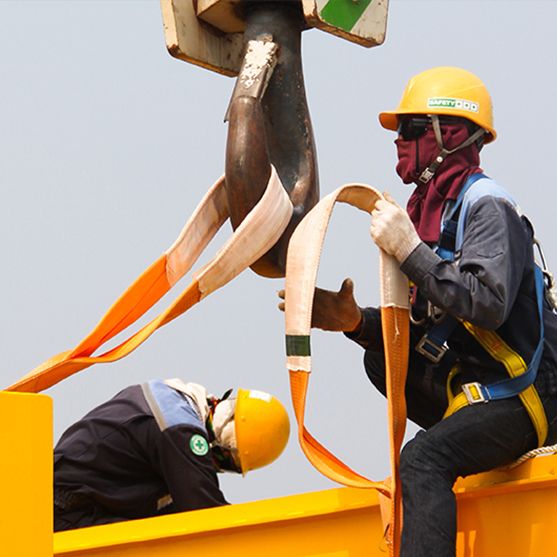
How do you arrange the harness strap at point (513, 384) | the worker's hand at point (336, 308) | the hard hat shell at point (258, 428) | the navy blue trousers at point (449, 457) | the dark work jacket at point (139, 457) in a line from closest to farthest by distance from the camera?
the navy blue trousers at point (449, 457) < the harness strap at point (513, 384) < the worker's hand at point (336, 308) < the dark work jacket at point (139, 457) < the hard hat shell at point (258, 428)

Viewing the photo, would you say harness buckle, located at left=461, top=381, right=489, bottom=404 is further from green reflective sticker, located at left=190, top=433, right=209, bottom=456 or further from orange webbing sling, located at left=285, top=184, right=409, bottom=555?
green reflective sticker, located at left=190, top=433, right=209, bottom=456

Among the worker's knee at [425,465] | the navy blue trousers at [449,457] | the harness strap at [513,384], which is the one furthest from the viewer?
the harness strap at [513,384]

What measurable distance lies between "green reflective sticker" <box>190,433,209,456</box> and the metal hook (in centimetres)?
159

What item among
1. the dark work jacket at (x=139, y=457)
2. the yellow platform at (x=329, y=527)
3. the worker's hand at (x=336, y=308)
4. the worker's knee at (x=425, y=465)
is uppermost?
the worker's hand at (x=336, y=308)

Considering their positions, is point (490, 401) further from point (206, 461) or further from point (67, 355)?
point (206, 461)

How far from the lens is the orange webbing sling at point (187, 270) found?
5.46 metres

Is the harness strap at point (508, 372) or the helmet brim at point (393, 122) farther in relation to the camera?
the helmet brim at point (393, 122)

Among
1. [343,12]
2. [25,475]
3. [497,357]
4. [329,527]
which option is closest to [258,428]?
[329,527]

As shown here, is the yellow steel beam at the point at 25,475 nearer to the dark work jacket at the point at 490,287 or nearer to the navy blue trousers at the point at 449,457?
the navy blue trousers at the point at 449,457

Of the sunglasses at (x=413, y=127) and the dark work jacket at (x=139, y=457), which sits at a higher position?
the sunglasses at (x=413, y=127)

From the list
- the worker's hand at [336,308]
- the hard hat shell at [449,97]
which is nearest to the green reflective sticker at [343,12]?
the hard hat shell at [449,97]

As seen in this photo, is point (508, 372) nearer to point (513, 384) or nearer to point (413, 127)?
point (513, 384)

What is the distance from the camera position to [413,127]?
599cm

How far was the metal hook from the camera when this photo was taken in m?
5.57
